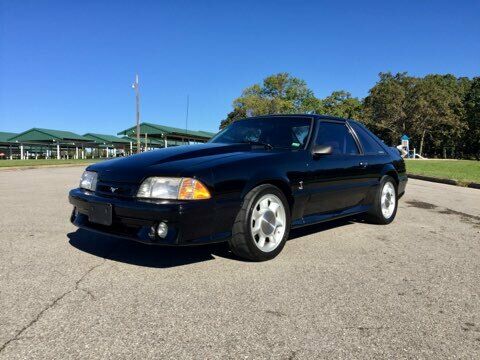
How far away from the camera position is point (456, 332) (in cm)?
252

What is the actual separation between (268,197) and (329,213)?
1.13 meters

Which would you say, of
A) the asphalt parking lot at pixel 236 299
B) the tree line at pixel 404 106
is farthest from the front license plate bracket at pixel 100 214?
the tree line at pixel 404 106

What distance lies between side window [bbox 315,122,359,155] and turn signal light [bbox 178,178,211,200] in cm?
179

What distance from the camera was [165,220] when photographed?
3.28 meters

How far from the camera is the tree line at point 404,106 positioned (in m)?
52.3

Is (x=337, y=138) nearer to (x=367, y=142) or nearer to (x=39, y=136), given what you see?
(x=367, y=142)

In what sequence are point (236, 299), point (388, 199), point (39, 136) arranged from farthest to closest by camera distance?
point (39, 136) → point (388, 199) → point (236, 299)

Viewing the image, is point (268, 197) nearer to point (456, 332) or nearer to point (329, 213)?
point (329, 213)

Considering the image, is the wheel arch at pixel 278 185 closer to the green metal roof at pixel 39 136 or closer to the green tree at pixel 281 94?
the green metal roof at pixel 39 136

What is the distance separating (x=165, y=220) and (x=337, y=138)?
9.04 ft

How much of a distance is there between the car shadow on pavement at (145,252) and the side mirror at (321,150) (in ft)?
4.45

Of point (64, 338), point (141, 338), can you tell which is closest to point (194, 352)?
point (141, 338)

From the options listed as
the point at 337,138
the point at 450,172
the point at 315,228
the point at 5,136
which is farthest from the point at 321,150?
the point at 5,136

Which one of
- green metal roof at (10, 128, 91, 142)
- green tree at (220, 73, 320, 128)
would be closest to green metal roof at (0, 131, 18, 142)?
green metal roof at (10, 128, 91, 142)
